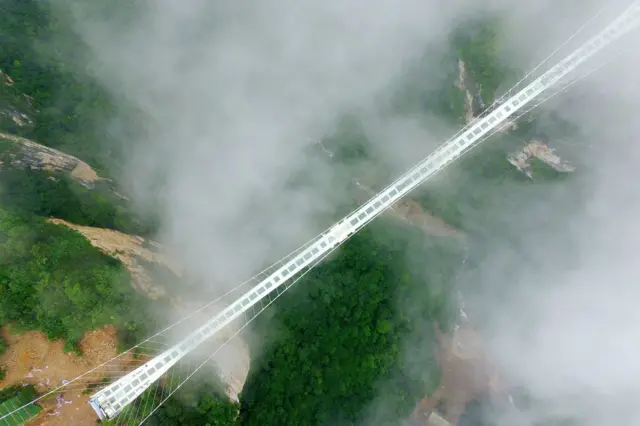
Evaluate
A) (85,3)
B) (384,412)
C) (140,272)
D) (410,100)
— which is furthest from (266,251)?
(85,3)

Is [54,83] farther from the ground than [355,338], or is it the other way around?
[54,83]

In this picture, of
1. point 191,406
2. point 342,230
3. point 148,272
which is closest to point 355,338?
point 342,230

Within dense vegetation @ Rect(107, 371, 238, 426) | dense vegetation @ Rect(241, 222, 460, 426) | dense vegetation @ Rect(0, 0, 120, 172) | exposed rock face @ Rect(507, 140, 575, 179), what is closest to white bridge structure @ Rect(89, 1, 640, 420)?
dense vegetation @ Rect(107, 371, 238, 426)

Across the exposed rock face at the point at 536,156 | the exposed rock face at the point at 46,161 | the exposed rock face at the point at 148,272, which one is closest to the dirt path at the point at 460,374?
the exposed rock face at the point at 536,156

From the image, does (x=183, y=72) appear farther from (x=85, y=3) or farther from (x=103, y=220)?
(x=103, y=220)

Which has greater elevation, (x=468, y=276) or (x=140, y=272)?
(x=468, y=276)

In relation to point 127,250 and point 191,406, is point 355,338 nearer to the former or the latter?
point 191,406

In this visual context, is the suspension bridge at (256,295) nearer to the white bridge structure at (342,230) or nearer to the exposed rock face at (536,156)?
the white bridge structure at (342,230)
